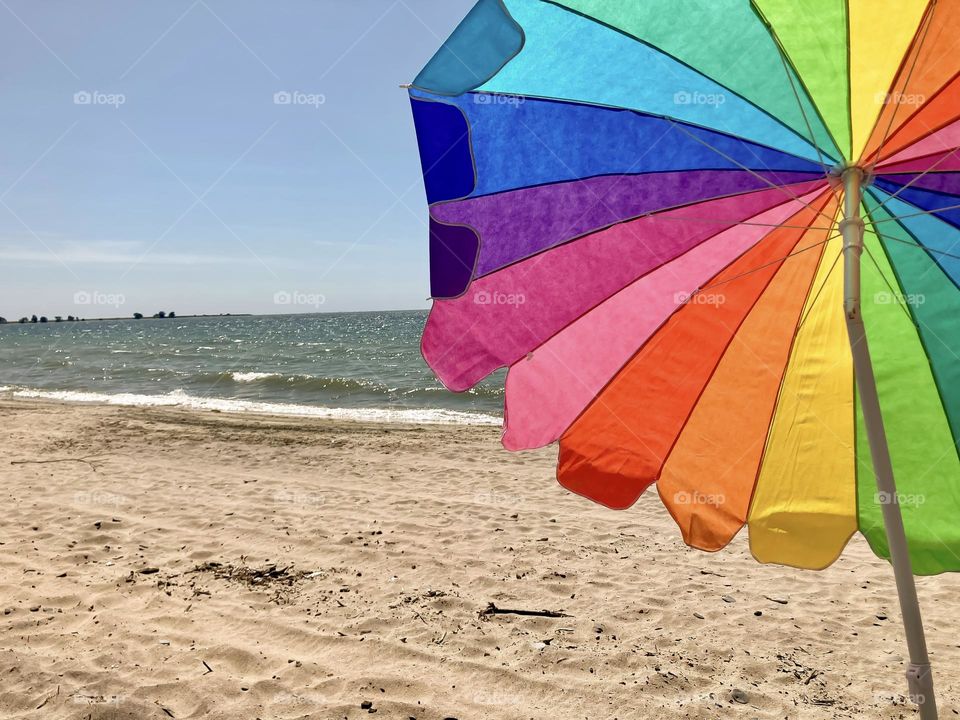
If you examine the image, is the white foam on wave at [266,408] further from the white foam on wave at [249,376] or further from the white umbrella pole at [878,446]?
the white umbrella pole at [878,446]

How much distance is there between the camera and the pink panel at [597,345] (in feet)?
6.91

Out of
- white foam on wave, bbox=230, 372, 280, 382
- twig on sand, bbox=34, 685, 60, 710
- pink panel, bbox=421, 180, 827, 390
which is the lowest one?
twig on sand, bbox=34, 685, 60, 710

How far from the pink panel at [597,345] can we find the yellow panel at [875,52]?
38 centimetres

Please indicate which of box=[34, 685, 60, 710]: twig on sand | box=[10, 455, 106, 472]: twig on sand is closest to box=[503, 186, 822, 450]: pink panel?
box=[34, 685, 60, 710]: twig on sand

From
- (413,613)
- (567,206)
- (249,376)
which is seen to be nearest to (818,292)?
(567,206)

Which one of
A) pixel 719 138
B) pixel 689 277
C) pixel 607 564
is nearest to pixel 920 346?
pixel 689 277

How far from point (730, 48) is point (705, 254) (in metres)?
0.63

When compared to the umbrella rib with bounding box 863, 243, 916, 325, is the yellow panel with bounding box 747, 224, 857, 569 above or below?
below

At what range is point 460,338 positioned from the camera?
2.31 metres

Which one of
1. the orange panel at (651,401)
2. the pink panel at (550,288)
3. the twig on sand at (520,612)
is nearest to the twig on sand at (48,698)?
the twig on sand at (520,612)

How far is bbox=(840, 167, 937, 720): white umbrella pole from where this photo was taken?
158 cm

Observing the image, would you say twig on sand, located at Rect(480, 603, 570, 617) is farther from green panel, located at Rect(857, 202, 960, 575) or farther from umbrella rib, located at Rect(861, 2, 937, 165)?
umbrella rib, located at Rect(861, 2, 937, 165)

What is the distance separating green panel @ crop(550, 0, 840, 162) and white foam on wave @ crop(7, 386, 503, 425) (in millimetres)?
12537

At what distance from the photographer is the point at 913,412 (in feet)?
6.67
